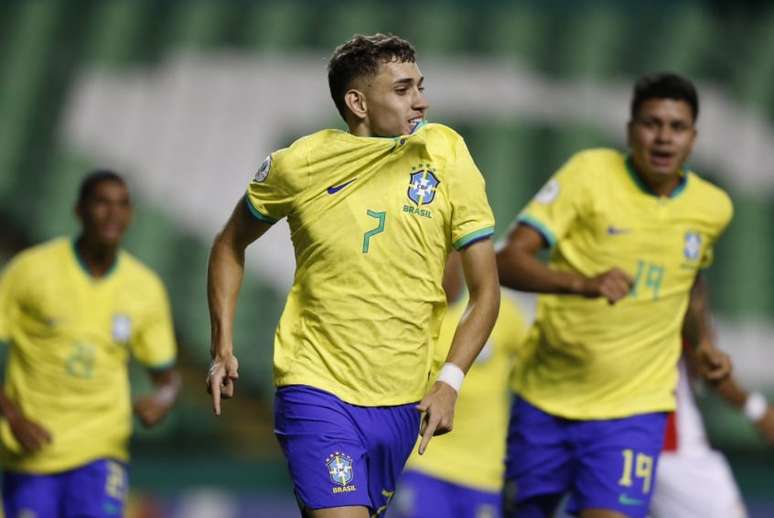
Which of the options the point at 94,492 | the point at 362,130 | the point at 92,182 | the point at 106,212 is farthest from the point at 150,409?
the point at 362,130

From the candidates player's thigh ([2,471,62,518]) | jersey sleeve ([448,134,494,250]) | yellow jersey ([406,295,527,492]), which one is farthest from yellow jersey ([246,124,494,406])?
yellow jersey ([406,295,527,492])

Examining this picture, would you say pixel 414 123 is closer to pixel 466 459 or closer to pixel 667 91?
pixel 667 91

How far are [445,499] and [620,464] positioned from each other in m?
2.05

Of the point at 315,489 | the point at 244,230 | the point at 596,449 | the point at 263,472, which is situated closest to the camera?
the point at 315,489

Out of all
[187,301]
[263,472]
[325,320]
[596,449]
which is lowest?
[263,472]

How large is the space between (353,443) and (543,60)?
33.4ft

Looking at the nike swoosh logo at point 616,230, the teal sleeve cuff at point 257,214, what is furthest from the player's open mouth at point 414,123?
the nike swoosh logo at point 616,230

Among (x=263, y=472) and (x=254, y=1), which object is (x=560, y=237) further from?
Result: (x=254, y=1)

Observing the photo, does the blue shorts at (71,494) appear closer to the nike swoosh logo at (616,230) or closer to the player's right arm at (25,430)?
the player's right arm at (25,430)

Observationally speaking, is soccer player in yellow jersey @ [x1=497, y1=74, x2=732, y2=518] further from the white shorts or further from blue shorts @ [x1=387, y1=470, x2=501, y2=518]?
blue shorts @ [x1=387, y1=470, x2=501, y2=518]

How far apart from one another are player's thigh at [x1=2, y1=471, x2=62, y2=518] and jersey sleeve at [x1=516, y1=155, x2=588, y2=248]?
267 cm

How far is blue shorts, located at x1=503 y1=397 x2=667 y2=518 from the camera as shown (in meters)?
6.11

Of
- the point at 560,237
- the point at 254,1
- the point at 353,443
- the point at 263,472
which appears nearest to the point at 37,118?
the point at 254,1

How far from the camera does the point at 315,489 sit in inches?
191
